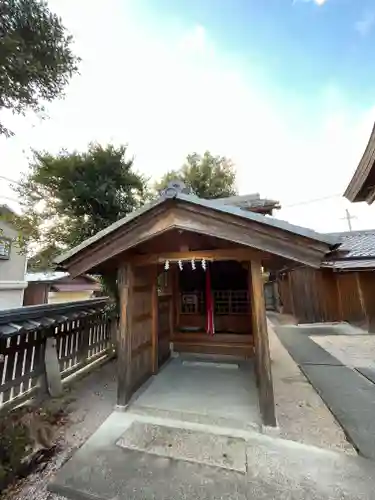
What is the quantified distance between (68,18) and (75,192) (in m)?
3.62

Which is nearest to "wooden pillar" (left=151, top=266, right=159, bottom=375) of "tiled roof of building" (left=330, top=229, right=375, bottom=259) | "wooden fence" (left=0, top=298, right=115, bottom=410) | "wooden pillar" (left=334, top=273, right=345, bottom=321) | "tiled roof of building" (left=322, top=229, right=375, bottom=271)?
"wooden fence" (left=0, top=298, right=115, bottom=410)

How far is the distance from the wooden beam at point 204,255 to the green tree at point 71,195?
11.3 ft

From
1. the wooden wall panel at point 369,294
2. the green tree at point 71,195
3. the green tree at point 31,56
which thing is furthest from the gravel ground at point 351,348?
the green tree at point 31,56

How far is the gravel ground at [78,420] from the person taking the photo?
2.08 meters

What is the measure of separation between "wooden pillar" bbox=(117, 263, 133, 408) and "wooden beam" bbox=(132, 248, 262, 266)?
12.6 inches

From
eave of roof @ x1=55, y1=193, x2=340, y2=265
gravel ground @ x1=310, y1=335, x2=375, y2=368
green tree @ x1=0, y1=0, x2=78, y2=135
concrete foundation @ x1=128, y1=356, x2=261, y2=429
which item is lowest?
gravel ground @ x1=310, y1=335, x2=375, y2=368

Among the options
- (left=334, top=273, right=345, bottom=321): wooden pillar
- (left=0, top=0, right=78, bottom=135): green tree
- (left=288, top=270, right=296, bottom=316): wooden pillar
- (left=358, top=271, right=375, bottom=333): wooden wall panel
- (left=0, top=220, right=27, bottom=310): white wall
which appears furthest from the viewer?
(left=288, top=270, right=296, bottom=316): wooden pillar

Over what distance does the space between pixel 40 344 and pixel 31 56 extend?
514 cm

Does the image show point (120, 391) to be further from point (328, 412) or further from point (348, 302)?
point (348, 302)

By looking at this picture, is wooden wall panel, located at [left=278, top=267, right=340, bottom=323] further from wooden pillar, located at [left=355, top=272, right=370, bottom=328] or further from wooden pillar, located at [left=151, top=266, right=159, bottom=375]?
wooden pillar, located at [left=151, top=266, right=159, bottom=375]

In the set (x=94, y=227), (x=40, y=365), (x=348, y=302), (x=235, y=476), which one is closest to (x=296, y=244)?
(x=235, y=476)

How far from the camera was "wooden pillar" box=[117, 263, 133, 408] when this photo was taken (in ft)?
11.4

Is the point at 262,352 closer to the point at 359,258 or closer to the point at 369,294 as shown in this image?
the point at 359,258

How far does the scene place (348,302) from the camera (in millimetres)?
11180
